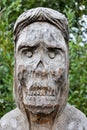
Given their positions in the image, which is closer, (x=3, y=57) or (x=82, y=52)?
(x=3, y=57)

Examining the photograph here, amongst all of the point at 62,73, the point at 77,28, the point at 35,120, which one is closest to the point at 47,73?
the point at 62,73

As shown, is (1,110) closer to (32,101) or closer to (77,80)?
(77,80)

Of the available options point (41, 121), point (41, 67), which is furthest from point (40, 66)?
point (41, 121)

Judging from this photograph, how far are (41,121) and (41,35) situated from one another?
15.7 inches

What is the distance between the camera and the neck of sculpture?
2.41 metres

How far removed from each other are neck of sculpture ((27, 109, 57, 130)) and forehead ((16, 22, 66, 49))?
320 mm

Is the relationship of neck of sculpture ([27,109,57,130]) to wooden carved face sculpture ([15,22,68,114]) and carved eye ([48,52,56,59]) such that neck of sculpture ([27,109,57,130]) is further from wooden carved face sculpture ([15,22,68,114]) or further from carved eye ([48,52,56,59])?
carved eye ([48,52,56,59])

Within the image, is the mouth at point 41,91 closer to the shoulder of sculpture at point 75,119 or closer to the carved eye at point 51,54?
the carved eye at point 51,54

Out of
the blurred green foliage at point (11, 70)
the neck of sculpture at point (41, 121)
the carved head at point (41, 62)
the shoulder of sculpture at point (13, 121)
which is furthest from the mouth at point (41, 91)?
the blurred green foliage at point (11, 70)

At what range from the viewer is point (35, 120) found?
2.43 m

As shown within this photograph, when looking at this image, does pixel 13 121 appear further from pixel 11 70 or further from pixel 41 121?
pixel 11 70

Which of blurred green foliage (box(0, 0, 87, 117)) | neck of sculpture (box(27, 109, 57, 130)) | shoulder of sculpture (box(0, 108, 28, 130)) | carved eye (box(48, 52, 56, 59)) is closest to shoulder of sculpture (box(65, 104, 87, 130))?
neck of sculpture (box(27, 109, 57, 130))

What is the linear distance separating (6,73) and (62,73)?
145cm

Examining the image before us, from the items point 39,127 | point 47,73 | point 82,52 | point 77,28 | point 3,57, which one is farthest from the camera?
point 77,28
